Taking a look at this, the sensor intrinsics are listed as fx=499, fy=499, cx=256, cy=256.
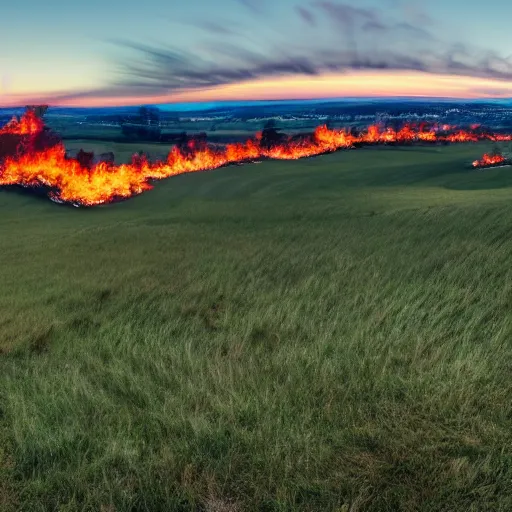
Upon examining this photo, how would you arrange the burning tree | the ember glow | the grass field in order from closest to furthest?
the grass field < the burning tree < the ember glow

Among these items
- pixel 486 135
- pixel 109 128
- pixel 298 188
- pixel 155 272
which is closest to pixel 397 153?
pixel 486 135

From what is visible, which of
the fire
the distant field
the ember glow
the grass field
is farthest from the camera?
the distant field

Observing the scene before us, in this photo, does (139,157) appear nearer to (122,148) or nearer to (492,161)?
(122,148)

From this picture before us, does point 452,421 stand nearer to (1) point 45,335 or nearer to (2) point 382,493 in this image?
(2) point 382,493

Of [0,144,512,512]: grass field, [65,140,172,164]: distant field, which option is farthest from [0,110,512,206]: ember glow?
[0,144,512,512]: grass field

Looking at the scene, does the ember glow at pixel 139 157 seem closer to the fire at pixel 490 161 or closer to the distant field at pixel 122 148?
the distant field at pixel 122 148

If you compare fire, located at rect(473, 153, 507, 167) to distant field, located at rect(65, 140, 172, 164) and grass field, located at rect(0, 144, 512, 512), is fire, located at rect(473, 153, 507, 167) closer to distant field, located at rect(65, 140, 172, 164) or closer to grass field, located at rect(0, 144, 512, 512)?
distant field, located at rect(65, 140, 172, 164)

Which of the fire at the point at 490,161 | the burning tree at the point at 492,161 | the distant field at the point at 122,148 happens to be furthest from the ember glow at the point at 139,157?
the fire at the point at 490,161

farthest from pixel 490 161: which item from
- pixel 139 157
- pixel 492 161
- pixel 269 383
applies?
pixel 269 383
